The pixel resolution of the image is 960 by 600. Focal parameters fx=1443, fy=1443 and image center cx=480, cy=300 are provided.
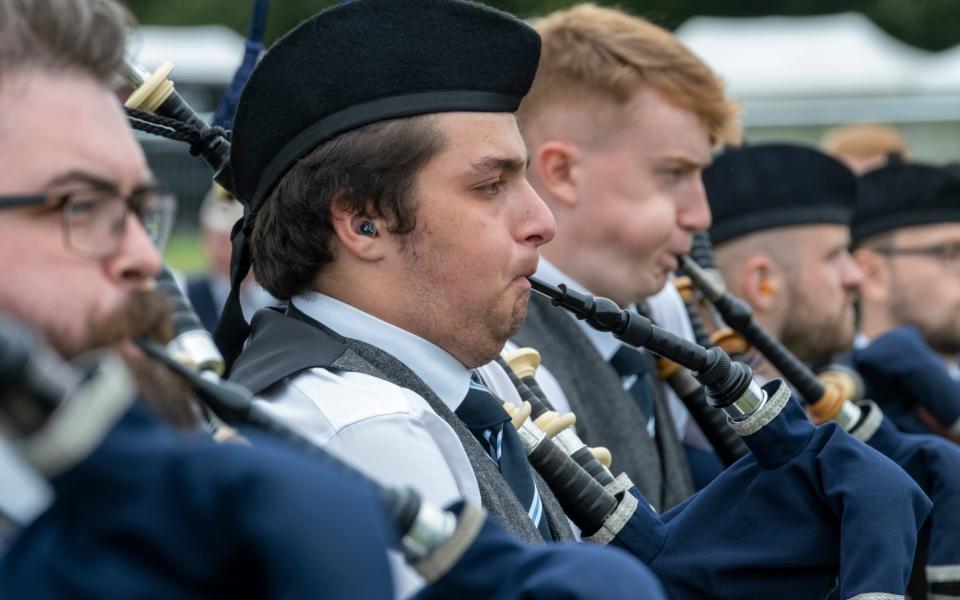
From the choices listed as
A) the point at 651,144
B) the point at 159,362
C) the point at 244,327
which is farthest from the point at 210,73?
the point at 159,362

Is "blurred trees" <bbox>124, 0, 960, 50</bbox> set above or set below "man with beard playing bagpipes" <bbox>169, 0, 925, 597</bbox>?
below

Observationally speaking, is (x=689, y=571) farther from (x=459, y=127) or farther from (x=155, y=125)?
(x=155, y=125)

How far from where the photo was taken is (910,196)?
5.67m

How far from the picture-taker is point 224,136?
2781 millimetres

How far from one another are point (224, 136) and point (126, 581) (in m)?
1.61

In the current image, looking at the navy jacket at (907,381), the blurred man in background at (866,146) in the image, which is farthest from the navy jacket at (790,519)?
the blurred man in background at (866,146)

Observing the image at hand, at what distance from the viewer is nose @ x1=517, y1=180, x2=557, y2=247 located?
256 cm

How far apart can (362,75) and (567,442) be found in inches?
31.5

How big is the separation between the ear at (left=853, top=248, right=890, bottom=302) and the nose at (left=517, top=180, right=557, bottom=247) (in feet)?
11.0

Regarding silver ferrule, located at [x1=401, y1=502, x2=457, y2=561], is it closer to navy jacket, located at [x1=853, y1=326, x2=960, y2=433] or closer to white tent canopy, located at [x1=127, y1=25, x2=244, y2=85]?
navy jacket, located at [x1=853, y1=326, x2=960, y2=433]

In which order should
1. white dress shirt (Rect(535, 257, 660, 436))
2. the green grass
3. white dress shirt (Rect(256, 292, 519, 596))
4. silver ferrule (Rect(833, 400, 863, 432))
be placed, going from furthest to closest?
the green grass < white dress shirt (Rect(535, 257, 660, 436)) < silver ferrule (Rect(833, 400, 863, 432)) < white dress shirt (Rect(256, 292, 519, 596))

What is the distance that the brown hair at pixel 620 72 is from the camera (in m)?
3.97

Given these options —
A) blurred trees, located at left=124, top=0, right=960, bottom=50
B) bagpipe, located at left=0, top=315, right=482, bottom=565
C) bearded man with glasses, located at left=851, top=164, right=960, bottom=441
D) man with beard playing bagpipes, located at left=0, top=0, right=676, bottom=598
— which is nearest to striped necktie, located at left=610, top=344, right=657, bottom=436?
bearded man with glasses, located at left=851, top=164, right=960, bottom=441

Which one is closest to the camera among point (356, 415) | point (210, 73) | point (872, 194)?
point (356, 415)
